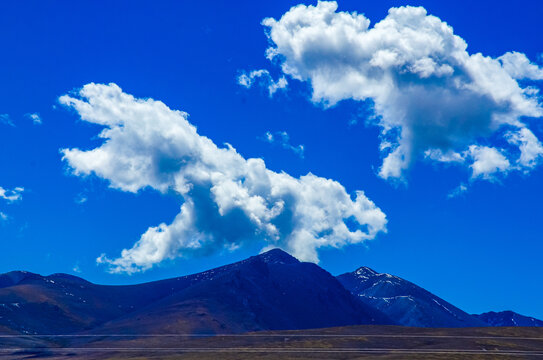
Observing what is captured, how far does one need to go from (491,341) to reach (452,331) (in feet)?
91.1

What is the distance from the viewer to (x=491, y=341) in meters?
143

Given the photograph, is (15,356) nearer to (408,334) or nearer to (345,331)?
(345,331)

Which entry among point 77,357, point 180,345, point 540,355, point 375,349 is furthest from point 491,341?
point 77,357

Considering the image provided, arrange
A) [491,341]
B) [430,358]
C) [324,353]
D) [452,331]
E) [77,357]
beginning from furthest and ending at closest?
[452,331] → [77,357] → [491,341] → [324,353] → [430,358]

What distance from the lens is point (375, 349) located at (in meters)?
137

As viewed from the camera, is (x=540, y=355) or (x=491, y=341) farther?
(x=491, y=341)

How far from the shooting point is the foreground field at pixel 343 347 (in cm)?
12694

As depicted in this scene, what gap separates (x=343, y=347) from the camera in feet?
460

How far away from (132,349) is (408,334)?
7645 cm

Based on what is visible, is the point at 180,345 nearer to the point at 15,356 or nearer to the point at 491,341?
the point at 15,356

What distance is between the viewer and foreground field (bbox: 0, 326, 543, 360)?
126938 mm

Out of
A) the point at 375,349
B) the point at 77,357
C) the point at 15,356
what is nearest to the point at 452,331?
the point at 375,349

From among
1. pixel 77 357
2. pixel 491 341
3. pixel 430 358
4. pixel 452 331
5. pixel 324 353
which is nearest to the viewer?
pixel 430 358

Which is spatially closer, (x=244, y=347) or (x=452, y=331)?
(x=244, y=347)
